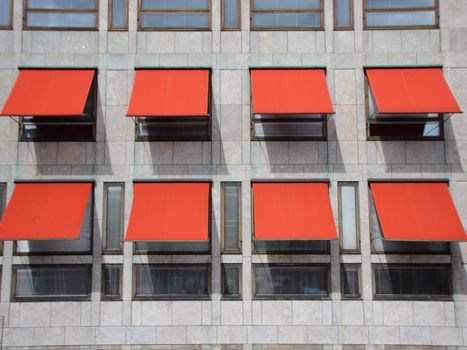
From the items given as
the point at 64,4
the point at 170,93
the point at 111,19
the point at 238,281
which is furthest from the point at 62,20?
the point at 238,281

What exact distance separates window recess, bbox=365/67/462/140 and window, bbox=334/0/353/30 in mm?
1740

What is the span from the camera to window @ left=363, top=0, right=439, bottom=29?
15797 mm

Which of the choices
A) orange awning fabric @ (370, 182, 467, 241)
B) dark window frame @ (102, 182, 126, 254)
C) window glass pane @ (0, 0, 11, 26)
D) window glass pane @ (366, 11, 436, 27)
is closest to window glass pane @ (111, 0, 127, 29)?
window glass pane @ (0, 0, 11, 26)

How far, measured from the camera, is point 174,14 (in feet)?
52.0

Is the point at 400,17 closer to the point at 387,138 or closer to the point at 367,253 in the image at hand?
the point at 387,138

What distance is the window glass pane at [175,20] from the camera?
1581cm

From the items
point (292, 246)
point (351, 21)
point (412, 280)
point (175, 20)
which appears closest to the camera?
point (412, 280)

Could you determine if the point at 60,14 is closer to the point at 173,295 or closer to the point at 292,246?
the point at 173,295

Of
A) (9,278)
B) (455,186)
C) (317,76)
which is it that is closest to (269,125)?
(317,76)

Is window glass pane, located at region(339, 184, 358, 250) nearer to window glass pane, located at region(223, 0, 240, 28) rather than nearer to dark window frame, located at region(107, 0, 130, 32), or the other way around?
window glass pane, located at region(223, 0, 240, 28)

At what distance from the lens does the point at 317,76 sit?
15227 millimetres

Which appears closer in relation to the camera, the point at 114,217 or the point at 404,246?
the point at 404,246

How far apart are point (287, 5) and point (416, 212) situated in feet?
25.5

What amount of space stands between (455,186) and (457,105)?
2.54 meters
